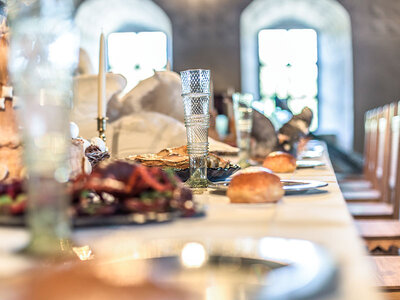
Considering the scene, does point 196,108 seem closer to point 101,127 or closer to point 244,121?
point 101,127

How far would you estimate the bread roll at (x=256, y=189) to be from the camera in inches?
36.5

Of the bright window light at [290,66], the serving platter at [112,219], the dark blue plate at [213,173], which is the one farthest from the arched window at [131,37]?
the serving platter at [112,219]

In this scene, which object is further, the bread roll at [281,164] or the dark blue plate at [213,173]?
the bread roll at [281,164]

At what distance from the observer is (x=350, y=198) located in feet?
12.9

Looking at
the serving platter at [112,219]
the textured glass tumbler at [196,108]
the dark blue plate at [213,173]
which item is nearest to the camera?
the serving platter at [112,219]

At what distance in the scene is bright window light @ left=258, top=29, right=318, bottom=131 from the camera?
1040 cm

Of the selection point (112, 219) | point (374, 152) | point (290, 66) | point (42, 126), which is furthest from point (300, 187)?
point (290, 66)

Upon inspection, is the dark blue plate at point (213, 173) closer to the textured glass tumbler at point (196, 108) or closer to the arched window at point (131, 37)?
the textured glass tumbler at point (196, 108)

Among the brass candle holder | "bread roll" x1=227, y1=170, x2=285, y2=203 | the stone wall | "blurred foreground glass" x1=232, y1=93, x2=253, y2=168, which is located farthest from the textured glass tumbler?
the stone wall

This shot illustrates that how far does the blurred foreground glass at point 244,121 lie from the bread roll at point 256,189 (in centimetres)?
127

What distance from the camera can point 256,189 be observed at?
3.04 feet

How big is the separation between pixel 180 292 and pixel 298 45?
404 inches

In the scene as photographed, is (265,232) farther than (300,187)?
No

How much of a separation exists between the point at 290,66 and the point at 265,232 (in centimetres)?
998
